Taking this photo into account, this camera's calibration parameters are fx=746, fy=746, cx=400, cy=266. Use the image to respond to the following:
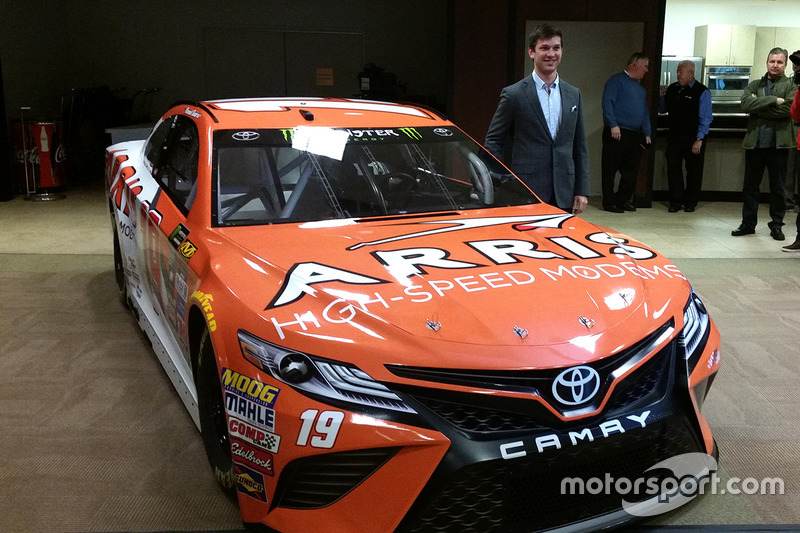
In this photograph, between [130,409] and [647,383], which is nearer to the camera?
[647,383]

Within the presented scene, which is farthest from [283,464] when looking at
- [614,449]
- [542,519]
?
[614,449]

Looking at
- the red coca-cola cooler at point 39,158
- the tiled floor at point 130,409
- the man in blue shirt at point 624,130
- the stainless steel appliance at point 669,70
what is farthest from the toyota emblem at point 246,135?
the stainless steel appliance at point 669,70

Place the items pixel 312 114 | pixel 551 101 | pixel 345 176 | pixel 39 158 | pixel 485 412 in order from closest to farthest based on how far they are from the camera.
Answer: pixel 485 412 < pixel 345 176 < pixel 312 114 < pixel 551 101 < pixel 39 158

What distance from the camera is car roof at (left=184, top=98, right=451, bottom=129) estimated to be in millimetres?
2992

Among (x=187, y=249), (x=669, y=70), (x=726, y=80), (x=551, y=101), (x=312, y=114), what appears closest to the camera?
(x=187, y=249)

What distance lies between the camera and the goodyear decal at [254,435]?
1.88 metres

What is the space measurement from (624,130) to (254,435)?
7.36m

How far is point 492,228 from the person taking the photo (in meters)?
2.73

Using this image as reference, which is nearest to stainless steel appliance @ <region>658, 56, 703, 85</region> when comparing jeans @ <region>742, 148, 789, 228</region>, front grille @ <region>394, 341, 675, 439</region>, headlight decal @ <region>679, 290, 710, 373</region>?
jeans @ <region>742, 148, 789, 228</region>

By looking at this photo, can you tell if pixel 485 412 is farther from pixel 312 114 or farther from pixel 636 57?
pixel 636 57

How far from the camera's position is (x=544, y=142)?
3914 mm

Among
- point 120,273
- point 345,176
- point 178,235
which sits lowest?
point 120,273

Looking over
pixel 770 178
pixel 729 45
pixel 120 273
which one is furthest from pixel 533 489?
pixel 729 45

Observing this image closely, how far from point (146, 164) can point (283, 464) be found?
2.22 metres
